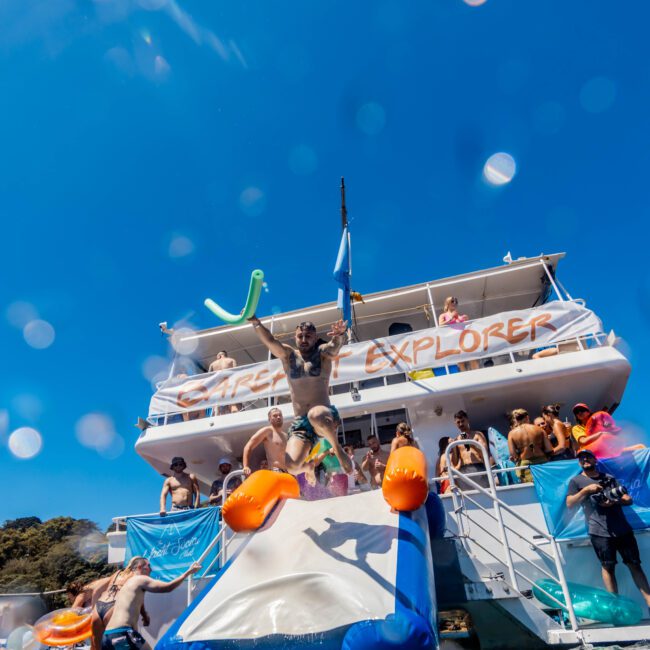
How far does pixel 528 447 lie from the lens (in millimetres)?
6398

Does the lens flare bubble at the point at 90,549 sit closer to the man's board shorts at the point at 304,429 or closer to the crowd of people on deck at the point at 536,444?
the crowd of people on deck at the point at 536,444

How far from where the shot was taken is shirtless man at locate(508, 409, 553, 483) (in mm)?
6305

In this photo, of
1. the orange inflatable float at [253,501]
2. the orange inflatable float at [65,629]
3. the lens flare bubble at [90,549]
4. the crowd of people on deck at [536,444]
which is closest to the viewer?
the orange inflatable float at [253,501]

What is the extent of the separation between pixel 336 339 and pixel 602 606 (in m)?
3.70

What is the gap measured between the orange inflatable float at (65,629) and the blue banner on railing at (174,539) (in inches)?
52.5

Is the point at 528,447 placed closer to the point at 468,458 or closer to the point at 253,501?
the point at 468,458

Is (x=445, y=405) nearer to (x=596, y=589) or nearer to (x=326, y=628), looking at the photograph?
(x=596, y=589)

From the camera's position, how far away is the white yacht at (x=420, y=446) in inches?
105

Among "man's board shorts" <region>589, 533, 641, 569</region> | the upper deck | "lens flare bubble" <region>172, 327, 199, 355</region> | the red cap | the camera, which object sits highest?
"lens flare bubble" <region>172, 327, 199, 355</region>

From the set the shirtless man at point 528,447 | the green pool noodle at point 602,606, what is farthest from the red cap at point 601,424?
the green pool noodle at point 602,606

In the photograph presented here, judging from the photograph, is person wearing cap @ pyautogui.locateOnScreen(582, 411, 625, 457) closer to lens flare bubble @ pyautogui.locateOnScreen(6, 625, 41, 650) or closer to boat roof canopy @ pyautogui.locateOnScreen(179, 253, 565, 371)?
boat roof canopy @ pyautogui.locateOnScreen(179, 253, 565, 371)

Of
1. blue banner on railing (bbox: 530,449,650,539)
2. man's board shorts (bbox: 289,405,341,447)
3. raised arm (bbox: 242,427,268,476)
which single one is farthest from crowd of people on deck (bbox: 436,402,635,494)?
raised arm (bbox: 242,427,268,476)

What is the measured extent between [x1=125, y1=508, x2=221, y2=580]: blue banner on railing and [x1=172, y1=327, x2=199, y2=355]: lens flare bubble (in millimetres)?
5973

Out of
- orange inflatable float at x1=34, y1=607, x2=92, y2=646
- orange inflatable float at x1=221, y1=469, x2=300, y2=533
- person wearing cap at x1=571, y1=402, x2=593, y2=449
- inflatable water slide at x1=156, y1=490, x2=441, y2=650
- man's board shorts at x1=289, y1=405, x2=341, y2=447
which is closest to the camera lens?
inflatable water slide at x1=156, y1=490, x2=441, y2=650
